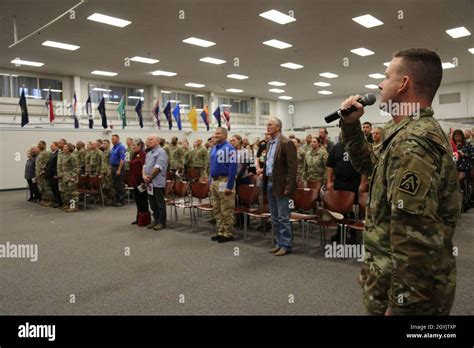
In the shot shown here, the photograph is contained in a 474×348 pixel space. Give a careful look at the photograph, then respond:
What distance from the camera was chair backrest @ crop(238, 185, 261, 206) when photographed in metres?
5.39

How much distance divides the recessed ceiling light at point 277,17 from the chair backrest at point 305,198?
5.08m

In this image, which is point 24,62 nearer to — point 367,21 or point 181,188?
point 181,188

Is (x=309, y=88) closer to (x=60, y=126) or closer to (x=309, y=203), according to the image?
(x=60, y=126)

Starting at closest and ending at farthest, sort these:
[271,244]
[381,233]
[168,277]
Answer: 1. [381,233]
2. [168,277]
3. [271,244]

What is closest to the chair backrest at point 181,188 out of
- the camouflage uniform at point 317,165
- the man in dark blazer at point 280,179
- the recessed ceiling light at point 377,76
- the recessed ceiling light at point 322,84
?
the man in dark blazer at point 280,179

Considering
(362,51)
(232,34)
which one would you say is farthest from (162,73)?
(362,51)

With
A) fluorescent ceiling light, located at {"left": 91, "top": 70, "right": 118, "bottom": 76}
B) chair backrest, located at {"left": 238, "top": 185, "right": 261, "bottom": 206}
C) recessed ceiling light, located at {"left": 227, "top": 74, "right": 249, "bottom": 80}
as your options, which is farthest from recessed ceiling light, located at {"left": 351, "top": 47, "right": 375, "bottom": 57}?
fluorescent ceiling light, located at {"left": 91, "top": 70, "right": 118, "bottom": 76}

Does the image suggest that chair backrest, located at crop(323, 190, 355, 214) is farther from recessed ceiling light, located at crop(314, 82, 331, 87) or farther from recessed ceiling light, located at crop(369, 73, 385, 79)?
recessed ceiling light, located at crop(314, 82, 331, 87)

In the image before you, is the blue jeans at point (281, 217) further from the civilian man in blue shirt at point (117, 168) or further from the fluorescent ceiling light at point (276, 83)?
the fluorescent ceiling light at point (276, 83)

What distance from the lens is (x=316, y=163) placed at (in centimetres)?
683

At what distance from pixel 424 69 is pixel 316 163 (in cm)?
571

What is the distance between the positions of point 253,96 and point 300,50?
10.6m

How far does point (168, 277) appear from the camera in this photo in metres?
3.77
